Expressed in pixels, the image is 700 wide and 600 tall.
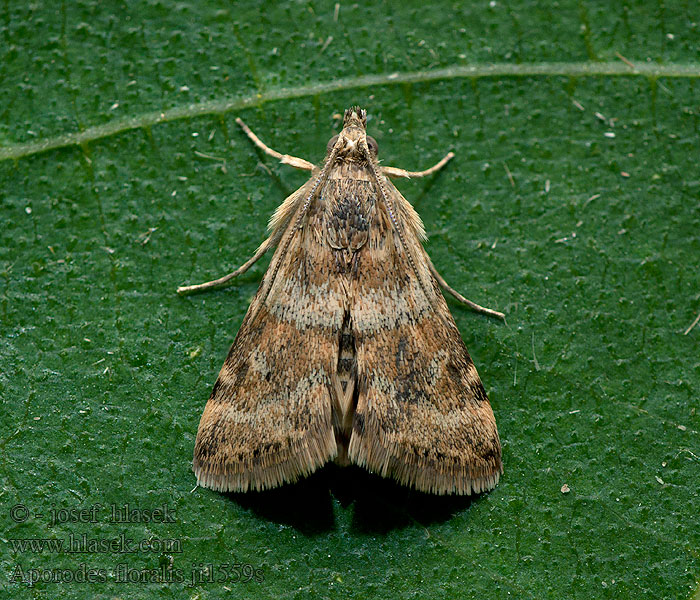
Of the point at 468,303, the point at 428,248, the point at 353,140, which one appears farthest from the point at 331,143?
→ the point at 468,303

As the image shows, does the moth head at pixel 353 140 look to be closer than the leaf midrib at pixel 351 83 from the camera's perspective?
Yes

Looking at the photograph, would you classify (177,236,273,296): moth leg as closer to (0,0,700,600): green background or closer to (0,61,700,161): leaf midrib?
(0,0,700,600): green background

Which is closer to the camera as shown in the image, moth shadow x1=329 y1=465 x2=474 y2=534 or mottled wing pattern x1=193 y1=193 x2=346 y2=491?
mottled wing pattern x1=193 y1=193 x2=346 y2=491

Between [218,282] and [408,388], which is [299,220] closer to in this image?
[218,282]

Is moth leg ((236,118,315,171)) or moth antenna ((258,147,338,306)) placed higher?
moth leg ((236,118,315,171))

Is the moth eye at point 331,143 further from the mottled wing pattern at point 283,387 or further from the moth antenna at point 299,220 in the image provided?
the mottled wing pattern at point 283,387

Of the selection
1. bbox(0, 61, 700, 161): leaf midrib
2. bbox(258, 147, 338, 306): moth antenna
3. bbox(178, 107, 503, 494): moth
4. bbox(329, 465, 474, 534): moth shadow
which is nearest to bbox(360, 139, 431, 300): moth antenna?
bbox(178, 107, 503, 494): moth

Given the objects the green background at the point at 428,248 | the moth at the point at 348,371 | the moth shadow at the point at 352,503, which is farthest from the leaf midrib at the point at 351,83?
the moth shadow at the point at 352,503
